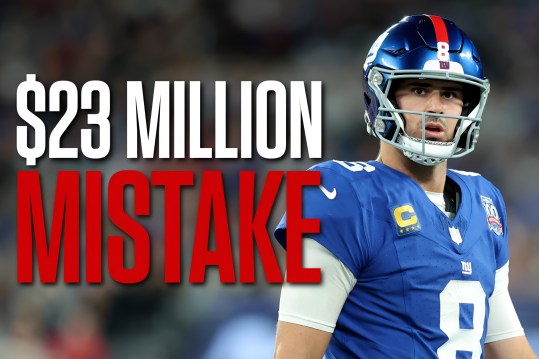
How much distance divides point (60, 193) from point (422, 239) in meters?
2.13

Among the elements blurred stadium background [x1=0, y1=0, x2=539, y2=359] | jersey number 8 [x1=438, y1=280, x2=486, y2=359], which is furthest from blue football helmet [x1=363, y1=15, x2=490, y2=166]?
blurred stadium background [x1=0, y1=0, x2=539, y2=359]

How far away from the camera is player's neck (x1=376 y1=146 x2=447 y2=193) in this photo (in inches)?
73.4

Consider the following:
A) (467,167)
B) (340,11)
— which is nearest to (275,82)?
(340,11)

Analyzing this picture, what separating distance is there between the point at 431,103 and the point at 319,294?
1.59ft

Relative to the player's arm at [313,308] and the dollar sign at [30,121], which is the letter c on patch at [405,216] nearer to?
the player's arm at [313,308]

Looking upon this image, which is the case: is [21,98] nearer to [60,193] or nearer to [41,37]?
[41,37]

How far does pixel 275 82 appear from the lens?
438 centimetres

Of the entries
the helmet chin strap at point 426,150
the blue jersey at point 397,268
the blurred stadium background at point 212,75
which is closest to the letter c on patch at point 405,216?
the blue jersey at point 397,268

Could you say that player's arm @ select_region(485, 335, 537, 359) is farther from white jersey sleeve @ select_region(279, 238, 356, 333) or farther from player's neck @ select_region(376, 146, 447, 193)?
white jersey sleeve @ select_region(279, 238, 356, 333)

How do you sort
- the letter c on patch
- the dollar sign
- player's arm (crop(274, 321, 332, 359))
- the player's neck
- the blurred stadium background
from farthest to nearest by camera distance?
1. the dollar sign
2. the blurred stadium background
3. the player's neck
4. the letter c on patch
5. player's arm (crop(274, 321, 332, 359))

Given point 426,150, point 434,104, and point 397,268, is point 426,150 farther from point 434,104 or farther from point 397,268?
point 397,268

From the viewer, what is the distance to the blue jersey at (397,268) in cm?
168

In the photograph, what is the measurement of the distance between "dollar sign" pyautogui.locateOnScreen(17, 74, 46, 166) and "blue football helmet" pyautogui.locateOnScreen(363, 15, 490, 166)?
2.67 m

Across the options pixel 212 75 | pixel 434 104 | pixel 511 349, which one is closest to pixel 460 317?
pixel 511 349
